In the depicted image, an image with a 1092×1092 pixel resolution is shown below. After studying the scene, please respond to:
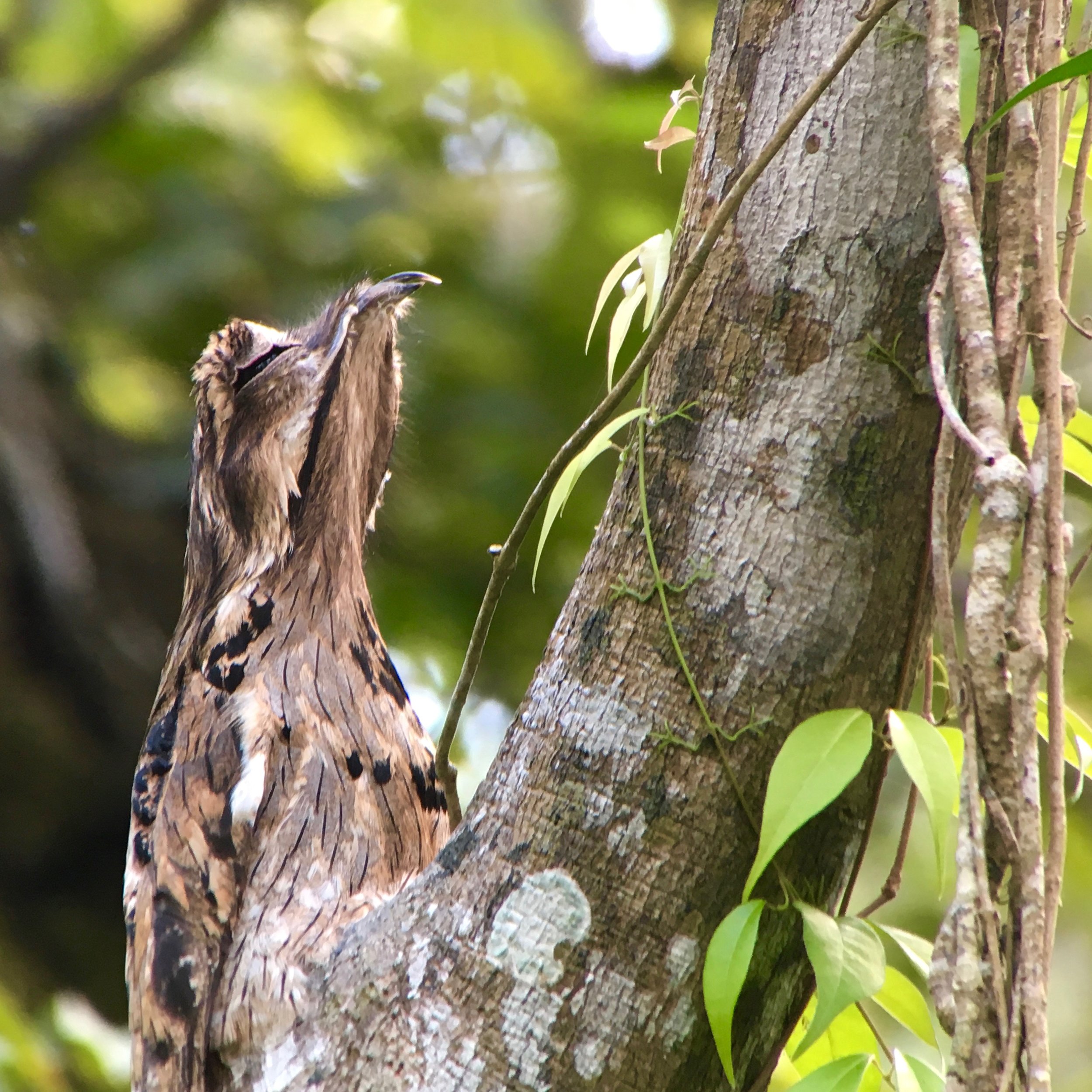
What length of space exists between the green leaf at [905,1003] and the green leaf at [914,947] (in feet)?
0.09

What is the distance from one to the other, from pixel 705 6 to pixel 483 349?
1.03 metres

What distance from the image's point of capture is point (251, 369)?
89.7 inches

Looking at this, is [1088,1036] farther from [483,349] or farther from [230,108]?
[230,108]

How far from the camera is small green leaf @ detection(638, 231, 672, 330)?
1408mm

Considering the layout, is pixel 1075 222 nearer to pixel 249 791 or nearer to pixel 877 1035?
pixel 877 1035

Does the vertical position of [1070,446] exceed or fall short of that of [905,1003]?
it exceeds it

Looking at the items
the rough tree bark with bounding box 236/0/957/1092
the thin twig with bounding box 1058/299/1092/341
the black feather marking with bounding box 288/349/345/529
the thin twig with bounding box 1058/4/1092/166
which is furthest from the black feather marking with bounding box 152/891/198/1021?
the thin twig with bounding box 1058/4/1092/166

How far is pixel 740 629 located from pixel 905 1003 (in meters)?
0.60

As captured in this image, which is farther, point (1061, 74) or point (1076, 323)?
point (1076, 323)

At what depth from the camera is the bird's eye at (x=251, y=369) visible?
228 centimetres

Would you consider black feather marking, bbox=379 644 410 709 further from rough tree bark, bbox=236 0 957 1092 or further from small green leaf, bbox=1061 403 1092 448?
small green leaf, bbox=1061 403 1092 448

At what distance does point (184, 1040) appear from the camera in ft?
5.65

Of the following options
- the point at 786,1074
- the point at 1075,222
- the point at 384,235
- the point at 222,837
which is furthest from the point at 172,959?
the point at 384,235

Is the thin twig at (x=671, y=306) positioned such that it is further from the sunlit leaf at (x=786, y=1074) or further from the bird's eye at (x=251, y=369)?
the bird's eye at (x=251, y=369)
